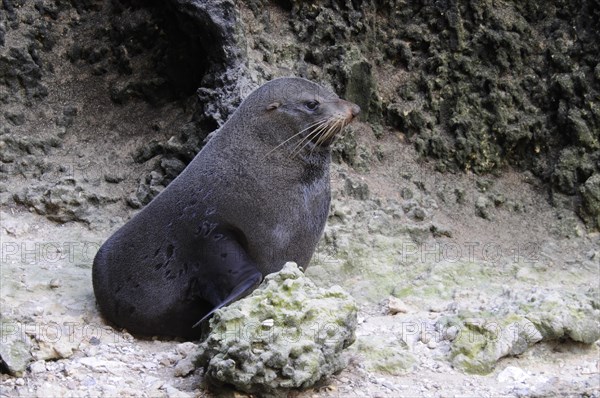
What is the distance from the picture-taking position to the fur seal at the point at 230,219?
5.07 metres

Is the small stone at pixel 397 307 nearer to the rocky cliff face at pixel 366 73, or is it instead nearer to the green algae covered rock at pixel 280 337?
the green algae covered rock at pixel 280 337

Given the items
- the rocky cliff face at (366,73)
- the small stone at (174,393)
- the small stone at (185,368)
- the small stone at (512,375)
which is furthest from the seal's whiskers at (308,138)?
the small stone at (174,393)

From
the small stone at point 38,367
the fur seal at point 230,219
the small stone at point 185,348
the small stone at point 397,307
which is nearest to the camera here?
the small stone at point 38,367

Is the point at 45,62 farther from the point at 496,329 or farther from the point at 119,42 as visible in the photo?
the point at 496,329

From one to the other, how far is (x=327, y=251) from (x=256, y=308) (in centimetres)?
190

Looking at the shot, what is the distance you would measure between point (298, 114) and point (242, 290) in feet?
3.94

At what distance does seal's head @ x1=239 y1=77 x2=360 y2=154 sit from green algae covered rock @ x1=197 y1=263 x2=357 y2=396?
3.81 feet

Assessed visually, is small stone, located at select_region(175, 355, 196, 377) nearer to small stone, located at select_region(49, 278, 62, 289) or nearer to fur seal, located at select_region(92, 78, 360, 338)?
fur seal, located at select_region(92, 78, 360, 338)

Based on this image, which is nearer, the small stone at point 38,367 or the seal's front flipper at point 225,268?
the small stone at point 38,367

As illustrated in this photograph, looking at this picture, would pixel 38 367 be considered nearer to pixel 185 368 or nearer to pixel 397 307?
pixel 185 368

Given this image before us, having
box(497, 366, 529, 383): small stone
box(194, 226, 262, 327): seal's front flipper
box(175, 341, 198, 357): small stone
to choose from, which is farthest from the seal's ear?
box(497, 366, 529, 383): small stone

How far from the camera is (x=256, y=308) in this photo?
4.23m

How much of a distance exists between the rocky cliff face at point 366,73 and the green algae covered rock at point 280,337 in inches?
94.7

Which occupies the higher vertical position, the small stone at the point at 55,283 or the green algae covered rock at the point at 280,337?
the green algae covered rock at the point at 280,337
